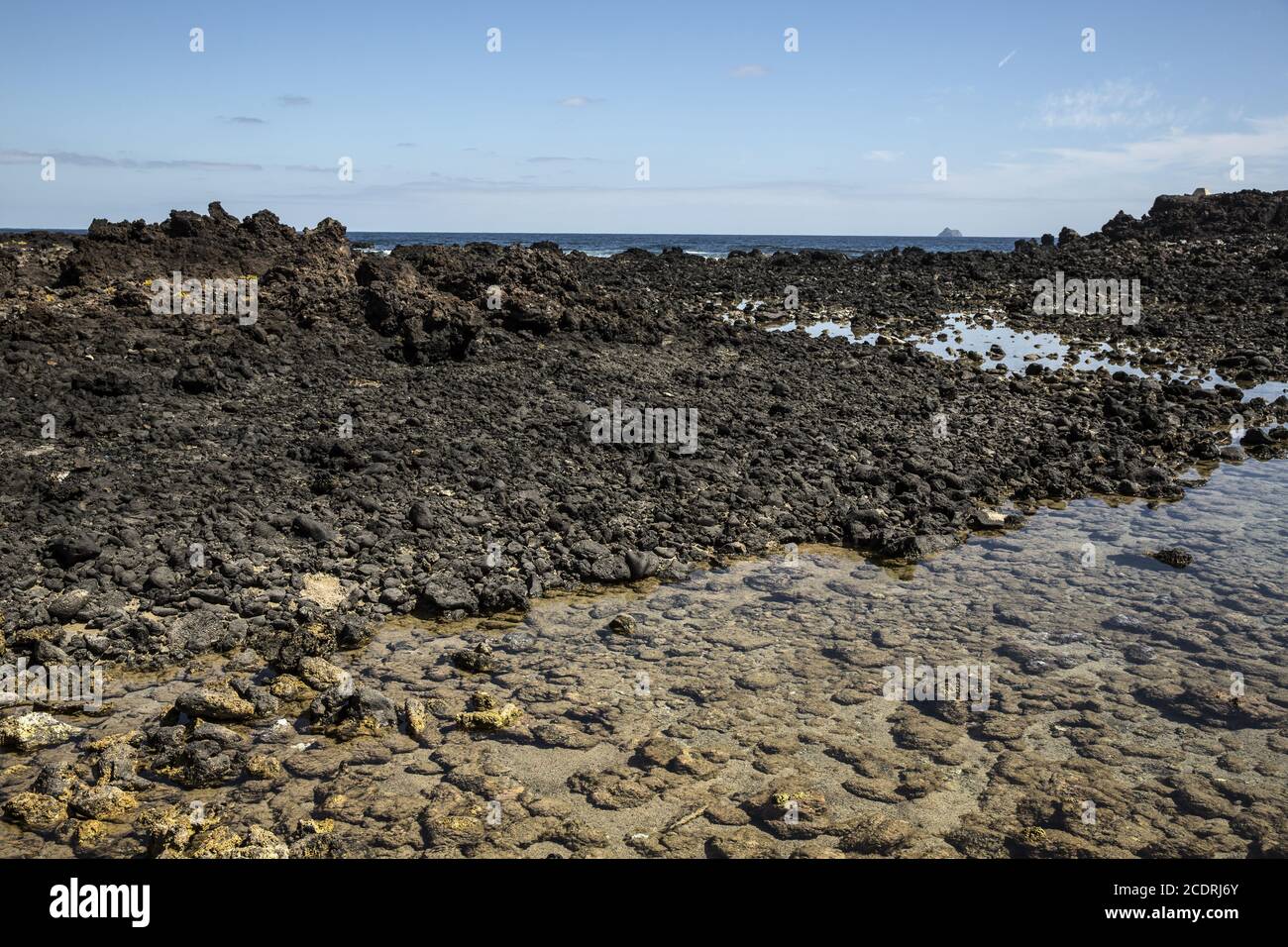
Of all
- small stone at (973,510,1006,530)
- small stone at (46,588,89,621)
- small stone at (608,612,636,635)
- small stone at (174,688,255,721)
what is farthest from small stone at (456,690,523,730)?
small stone at (973,510,1006,530)

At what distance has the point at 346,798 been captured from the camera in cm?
598

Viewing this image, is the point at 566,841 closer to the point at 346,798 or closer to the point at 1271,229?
the point at 346,798

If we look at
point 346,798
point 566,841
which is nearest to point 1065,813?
point 566,841

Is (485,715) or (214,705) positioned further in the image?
(485,715)

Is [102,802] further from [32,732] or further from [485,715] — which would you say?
[485,715]

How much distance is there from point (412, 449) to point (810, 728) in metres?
7.69

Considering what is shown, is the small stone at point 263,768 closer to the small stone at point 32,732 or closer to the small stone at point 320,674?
the small stone at point 320,674

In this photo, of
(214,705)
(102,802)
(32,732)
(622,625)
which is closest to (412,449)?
(622,625)

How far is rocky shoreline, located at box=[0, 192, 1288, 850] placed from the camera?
8.30 metres

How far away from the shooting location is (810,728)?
23.1 ft

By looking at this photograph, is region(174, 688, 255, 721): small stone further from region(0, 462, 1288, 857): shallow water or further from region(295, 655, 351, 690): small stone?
region(295, 655, 351, 690): small stone

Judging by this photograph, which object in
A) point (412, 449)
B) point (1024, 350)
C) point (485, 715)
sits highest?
point (1024, 350)

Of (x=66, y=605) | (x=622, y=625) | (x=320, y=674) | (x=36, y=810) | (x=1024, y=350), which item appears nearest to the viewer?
(x=36, y=810)

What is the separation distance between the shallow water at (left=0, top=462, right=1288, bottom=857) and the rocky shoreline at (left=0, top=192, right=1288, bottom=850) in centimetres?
41
